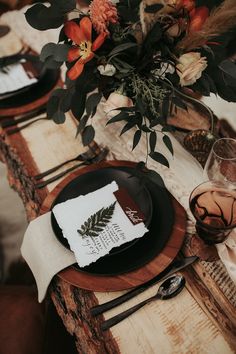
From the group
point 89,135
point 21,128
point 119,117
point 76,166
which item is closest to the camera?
point 119,117

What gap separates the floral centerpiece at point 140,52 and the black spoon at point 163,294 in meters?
0.29

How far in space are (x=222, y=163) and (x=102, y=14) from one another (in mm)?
430

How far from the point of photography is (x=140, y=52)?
780 mm

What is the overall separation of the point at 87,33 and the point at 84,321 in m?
0.63

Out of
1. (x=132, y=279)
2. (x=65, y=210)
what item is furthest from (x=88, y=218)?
(x=132, y=279)

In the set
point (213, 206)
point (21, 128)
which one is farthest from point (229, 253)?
point (21, 128)

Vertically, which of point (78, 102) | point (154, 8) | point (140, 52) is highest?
point (154, 8)

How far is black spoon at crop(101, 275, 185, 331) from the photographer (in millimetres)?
707

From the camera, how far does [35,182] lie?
0.99m

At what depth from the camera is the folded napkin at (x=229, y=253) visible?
0.75 m

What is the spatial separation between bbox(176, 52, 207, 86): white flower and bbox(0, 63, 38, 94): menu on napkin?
0.66 meters

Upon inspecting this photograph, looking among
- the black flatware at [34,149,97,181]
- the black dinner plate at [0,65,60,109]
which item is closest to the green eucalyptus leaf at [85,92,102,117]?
the black flatware at [34,149,97,181]

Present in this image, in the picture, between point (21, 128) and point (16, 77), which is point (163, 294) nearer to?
point (21, 128)

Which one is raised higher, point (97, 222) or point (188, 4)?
point (188, 4)
